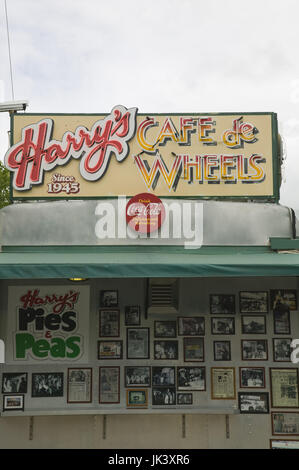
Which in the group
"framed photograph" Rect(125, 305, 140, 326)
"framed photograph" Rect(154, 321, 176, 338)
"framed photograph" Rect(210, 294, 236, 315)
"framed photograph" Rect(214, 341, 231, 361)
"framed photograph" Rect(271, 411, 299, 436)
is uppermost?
"framed photograph" Rect(210, 294, 236, 315)

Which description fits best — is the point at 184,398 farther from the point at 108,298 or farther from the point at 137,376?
the point at 108,298

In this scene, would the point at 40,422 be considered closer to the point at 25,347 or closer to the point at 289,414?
the point at 25,347

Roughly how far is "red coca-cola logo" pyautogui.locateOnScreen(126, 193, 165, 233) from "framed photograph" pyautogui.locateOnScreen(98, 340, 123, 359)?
5.91ft

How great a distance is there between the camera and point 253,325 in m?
6.85

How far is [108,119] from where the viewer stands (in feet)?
24.0

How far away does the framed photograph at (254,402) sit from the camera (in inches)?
262

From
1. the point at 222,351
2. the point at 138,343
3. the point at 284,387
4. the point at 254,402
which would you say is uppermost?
the point at 138,343

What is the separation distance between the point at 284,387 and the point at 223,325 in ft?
4.33

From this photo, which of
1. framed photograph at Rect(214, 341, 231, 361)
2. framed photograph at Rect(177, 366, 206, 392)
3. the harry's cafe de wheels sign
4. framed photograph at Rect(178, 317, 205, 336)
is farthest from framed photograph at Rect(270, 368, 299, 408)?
the harry's cafe de wheels sign

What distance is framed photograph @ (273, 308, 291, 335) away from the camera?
269 inches

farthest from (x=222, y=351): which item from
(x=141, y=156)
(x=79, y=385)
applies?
(x=141, y=156)

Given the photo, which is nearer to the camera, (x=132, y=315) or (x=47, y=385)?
(x=47, y=385)

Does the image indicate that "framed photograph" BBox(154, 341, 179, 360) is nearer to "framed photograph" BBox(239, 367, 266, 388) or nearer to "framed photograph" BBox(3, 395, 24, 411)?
"framed photograph" BBox(239, 367, 266, 388)

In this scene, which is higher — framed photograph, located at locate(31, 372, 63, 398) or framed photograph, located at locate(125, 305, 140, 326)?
framed photograph, located at locate(125, 305, 140, 326)
